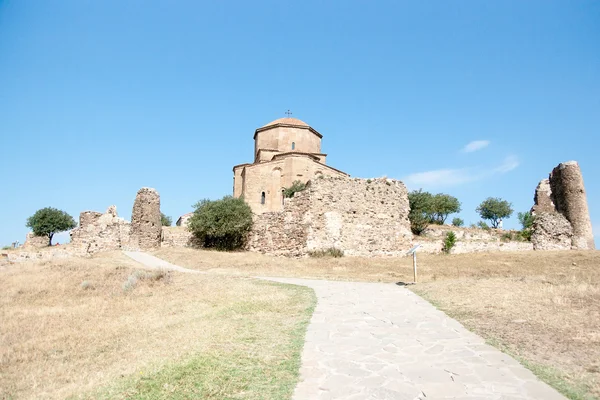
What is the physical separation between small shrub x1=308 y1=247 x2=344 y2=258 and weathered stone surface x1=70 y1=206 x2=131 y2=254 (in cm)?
1150

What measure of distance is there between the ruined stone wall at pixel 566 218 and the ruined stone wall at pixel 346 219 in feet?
27.7

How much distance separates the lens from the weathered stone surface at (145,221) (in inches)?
872

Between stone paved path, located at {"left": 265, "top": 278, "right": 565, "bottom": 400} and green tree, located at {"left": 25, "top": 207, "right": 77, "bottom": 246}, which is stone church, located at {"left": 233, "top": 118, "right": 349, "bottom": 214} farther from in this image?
stone paved path, located at {"left": 265, "top": 278, "right": 565, "bottom": 400}

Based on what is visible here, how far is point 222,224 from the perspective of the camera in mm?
22453

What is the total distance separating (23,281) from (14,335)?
5667 mm

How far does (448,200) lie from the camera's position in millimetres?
35969

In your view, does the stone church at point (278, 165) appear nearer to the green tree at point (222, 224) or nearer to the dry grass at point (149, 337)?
the green tree at point (222, 224)

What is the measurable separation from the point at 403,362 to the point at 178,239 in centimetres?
2192

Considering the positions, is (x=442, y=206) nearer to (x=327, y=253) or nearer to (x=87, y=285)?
(x=327, y=253)

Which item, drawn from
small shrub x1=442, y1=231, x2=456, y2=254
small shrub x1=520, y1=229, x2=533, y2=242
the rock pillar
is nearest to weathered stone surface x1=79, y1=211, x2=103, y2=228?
small shrub x1=442, y1=231, x2=456, y2=254

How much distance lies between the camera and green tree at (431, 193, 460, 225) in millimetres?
32631

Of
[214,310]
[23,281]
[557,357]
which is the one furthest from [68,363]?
[23,281]

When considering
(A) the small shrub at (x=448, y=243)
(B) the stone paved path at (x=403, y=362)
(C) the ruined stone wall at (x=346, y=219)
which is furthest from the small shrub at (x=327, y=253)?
(B) the stone paved path at (x=403, y=362)

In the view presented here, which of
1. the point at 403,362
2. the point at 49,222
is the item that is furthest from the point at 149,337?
the point at 49,222
